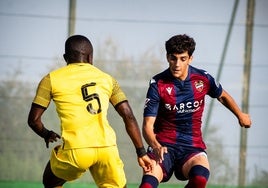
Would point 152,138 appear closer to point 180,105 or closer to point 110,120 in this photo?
point 180,105

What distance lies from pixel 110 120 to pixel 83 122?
6.21 metres

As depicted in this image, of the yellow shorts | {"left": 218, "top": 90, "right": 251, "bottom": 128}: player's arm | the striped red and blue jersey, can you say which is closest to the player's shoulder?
the striped red and blue jersey

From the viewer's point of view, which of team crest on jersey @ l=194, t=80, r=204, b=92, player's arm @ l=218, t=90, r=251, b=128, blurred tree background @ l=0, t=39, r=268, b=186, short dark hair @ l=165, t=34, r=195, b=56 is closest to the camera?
short dark hair @ l=165, t=34, r=195, b=56

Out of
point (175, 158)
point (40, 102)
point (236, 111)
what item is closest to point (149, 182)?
point (175, 158)

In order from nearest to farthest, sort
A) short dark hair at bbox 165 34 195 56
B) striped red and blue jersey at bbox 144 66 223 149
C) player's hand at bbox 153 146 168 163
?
player's hand at bbox 153 146 168 163
short dark hair at bbox 165 34 195 56
striped red and blue jersey at bbox 144 66 223 149

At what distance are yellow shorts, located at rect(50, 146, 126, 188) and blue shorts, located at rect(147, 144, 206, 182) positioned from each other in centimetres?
101

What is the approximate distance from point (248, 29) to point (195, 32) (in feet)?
2.74

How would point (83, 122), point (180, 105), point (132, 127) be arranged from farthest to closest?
1. point (180, 105)
2. point (132, 127)
3. point (83, 122)

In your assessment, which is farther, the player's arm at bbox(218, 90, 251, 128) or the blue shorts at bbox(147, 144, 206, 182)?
the player's arm at bbox(218, 90, 251, 128)

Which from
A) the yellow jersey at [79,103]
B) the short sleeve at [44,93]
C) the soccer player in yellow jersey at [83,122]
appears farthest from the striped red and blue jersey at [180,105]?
the short sleeve at [44,93]

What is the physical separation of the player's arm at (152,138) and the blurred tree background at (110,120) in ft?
16.8

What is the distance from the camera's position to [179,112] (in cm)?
781

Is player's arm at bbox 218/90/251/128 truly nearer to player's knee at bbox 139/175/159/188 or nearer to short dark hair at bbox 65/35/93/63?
player's knee at bbox 139/175/159/188

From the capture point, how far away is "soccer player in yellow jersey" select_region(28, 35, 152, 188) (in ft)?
21.7
